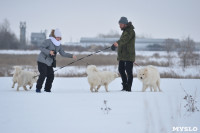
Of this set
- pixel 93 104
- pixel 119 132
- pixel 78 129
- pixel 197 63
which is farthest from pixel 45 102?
pixel 197 63

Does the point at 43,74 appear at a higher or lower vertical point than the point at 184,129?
higher

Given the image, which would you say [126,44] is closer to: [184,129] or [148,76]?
[148,76]

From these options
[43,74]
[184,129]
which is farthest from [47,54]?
[184,129]

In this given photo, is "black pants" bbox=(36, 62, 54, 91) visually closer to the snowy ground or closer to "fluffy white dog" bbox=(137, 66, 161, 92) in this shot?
the snowy ground

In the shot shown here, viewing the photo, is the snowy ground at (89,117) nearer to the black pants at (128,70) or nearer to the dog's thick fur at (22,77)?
the black pants at (128,70)

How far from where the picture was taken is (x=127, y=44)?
26.7ft

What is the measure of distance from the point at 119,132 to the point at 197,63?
19.5 meters

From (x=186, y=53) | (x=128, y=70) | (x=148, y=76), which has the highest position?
(x=186, y=53)

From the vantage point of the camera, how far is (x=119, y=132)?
404cm

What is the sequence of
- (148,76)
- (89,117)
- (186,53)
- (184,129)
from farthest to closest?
(186,53)
(148,76)
(89,117)
(184,129)

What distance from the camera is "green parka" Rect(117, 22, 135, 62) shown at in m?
7.95

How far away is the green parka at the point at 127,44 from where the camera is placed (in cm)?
795

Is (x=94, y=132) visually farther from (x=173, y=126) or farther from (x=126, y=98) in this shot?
(x=126, y=98)

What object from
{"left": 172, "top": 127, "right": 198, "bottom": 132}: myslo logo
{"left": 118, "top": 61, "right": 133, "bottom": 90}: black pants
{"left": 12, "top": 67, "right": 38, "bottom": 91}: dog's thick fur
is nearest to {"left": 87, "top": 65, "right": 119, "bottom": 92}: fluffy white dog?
{"left": 118, "top": 61, "right": 133, "bottom": 90}: black pants
